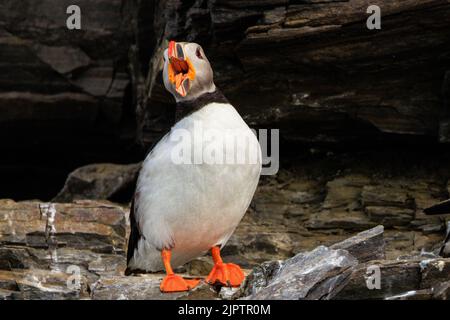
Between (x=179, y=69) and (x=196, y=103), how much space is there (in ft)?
1.08

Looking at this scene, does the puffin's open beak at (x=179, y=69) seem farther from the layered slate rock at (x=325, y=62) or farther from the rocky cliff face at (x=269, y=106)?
the layered slate rock at (x=325, y=62)

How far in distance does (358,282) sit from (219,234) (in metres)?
1.88

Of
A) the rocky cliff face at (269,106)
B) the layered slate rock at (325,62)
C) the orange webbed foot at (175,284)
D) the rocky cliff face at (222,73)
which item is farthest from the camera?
the rocky cliff face at (222,73)

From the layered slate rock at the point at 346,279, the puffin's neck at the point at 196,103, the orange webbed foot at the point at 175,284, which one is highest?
the puffin's neck at the point at 196,103

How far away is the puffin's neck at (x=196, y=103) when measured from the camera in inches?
328

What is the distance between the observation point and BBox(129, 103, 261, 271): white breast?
7992 mm

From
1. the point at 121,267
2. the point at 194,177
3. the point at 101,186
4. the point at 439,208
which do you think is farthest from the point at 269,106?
the point at 194,177

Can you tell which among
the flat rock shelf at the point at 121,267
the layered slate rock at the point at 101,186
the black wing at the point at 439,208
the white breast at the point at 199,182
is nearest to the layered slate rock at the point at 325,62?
the layered slate rock at the point at 101,186

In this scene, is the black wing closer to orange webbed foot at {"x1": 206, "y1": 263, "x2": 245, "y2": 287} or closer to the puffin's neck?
orange webbed foot at {"x1": 206, "y1": 263, "x2": 245, "y2": 287}

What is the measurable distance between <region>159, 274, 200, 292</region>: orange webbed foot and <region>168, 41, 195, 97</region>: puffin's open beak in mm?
1473

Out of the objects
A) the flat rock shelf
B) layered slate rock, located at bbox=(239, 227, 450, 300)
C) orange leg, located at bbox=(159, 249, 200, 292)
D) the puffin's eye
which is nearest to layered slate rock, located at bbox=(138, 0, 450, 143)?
the flat rock shelf

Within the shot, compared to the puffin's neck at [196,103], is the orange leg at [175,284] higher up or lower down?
lower down
